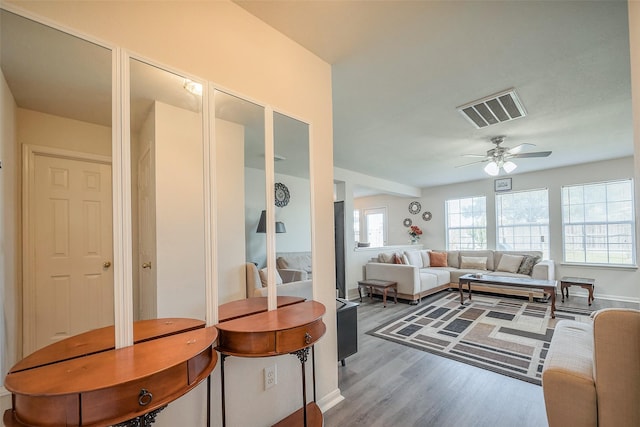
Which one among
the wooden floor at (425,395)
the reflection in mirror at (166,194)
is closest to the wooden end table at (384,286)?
the wooden floor at (425,395)

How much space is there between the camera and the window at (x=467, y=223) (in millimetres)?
6480

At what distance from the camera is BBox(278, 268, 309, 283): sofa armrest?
5.94ft

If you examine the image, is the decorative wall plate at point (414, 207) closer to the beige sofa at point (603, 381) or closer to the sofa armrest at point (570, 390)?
the sofa armrest at point (570, 390)

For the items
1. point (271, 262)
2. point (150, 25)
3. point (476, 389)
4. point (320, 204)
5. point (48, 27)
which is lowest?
point (476, 389)

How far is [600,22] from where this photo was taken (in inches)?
65.5

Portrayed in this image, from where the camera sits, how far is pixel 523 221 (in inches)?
233

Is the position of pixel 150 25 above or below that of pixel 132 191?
above

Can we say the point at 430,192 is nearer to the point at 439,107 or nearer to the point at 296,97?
the point at 439,107

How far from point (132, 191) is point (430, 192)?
7258mm

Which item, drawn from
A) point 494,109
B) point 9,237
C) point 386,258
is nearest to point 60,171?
point 9,237

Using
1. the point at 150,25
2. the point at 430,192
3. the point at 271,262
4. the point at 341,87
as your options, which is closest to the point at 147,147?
the point at 150,25

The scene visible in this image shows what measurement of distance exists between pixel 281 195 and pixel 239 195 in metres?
0.28

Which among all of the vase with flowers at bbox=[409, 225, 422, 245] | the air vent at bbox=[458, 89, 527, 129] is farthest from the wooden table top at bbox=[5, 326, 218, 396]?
the vase with flowers at bbox=[409, 225, 422, 245]

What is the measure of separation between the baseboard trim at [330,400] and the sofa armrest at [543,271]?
481cm
